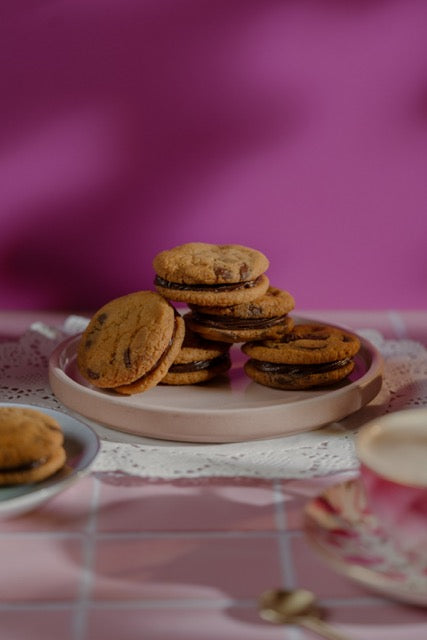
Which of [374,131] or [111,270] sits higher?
[374,131]

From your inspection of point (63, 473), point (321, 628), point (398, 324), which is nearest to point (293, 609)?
point (321, 628)

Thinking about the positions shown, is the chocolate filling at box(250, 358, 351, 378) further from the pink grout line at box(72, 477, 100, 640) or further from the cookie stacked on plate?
the pink grout line at box(72, 477, 100, 640)

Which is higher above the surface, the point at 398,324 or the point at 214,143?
the point at 214,143

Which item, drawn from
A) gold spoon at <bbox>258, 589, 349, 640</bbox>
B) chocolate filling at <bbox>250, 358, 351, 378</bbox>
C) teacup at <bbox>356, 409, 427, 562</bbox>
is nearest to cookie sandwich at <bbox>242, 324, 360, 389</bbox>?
chocolate filling at <bbox>250, 358, 351, 378</bbox>

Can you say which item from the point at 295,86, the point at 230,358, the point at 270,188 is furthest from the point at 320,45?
the point at 230,358

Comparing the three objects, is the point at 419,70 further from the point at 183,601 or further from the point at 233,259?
the point at 183,601

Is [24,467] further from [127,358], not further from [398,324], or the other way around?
[398,324]

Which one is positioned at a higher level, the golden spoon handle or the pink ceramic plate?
the pink ceramic plate
